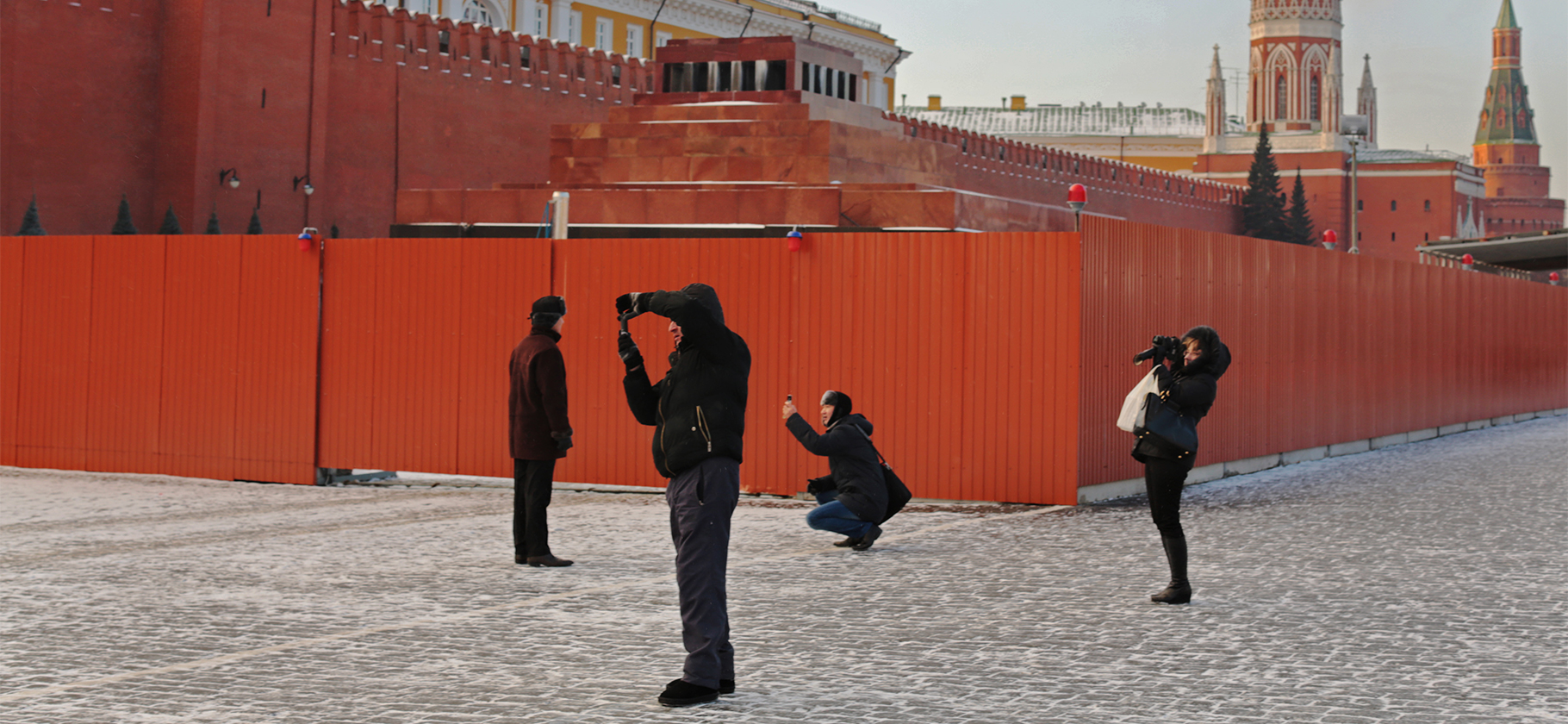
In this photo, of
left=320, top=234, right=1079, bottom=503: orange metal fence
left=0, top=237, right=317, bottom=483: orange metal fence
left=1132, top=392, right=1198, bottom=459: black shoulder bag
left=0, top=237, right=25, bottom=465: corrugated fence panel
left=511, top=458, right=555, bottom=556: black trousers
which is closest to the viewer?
left=1132, top=392, right=1198, bottom=459: black shoulder bag

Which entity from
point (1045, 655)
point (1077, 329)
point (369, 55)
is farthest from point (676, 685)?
point (369, 55)

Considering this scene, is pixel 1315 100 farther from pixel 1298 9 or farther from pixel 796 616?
pixel 796 616

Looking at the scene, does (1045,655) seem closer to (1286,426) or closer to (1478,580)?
(1478,580)

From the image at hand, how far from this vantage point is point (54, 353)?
13.2 metres

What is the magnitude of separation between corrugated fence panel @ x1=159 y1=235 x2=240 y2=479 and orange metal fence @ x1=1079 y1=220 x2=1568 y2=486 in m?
6.41

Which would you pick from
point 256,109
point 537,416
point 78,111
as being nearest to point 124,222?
point 78,111

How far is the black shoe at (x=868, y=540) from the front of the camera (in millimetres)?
8852

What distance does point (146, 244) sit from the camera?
12945 mm

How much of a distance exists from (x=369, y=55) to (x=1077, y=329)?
81.5 feet

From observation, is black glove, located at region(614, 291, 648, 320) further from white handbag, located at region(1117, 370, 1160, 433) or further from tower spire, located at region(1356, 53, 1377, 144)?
tower spire, located at region(1356, 53, 1377, 144)

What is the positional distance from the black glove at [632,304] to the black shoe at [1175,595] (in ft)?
9.39

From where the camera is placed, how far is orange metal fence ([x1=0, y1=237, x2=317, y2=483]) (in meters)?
12.5

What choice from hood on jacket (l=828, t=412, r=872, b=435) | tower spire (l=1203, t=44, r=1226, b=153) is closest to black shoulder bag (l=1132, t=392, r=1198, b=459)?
hood on jacket (l=828, t=412, r=872, b=435)

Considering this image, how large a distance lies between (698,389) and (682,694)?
1.01m
